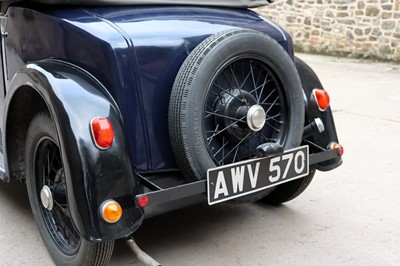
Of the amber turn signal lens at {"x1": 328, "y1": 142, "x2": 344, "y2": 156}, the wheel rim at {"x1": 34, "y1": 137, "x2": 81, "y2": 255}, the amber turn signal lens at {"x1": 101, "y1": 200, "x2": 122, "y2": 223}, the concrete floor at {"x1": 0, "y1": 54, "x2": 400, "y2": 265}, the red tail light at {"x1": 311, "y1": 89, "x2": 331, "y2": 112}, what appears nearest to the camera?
the amber turn signal lens at {"x1": 101, "y1": 200, "x2": 122, "y2": 223}

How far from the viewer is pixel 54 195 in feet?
9.18

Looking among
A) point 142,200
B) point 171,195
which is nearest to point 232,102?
point 171,195

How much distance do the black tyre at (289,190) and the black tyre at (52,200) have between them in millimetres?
1465

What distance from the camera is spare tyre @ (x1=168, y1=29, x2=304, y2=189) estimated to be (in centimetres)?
254

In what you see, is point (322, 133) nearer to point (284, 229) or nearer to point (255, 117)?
point (284, 229)

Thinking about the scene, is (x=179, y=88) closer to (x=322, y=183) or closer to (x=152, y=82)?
(x=152, y=82)

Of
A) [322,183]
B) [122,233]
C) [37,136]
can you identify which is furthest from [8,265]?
[322,183]

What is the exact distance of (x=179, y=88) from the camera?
8.45ft

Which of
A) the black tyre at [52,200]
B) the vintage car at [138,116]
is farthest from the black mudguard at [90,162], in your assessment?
the black tyre at [52,200]

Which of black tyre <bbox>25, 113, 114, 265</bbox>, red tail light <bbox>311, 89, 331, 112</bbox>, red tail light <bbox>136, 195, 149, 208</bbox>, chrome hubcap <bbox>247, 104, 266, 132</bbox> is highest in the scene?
chrome hubcap <bbox>247, 104, 266, 132</bbox>

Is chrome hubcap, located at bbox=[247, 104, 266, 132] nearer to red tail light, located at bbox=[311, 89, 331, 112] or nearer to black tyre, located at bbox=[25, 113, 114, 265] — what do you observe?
red tail light, located at bbox=[311, 89, 331, 112]

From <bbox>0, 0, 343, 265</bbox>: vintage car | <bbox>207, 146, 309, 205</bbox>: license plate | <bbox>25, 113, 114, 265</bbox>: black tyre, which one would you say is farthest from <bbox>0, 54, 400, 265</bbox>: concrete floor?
<bbox>207, 146, 309, 205</bbox>: license plate

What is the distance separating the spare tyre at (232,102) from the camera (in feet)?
8.35

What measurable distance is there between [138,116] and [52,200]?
2.22ft
